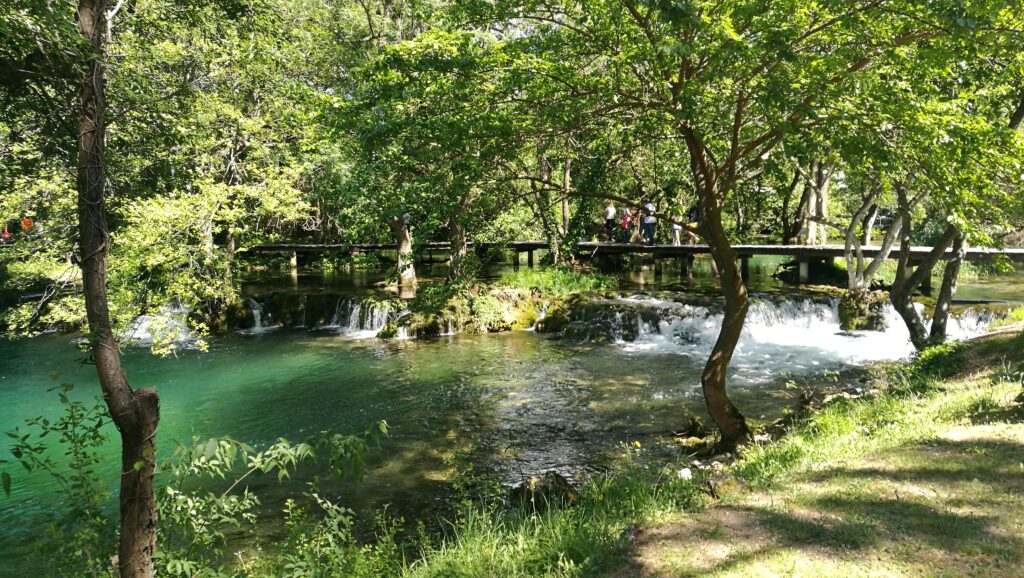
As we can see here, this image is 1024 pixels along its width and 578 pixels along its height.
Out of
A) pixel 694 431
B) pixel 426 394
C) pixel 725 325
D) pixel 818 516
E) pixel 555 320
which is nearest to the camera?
pixel 818 516

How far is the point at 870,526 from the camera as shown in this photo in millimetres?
3785

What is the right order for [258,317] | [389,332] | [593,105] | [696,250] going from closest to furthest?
[593,105] < [389,332] < [258,317] < [696,250]

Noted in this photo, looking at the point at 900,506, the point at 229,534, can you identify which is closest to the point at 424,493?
the point at 229,534

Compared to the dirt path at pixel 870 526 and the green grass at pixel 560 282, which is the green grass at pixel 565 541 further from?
the green grass at pixel 560 282

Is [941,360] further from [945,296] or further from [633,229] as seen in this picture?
[633,229]

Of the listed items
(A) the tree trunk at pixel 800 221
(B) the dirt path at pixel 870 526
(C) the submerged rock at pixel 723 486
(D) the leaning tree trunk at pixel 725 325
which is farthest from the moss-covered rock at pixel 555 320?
(B) the dirt path at pixel 870 526

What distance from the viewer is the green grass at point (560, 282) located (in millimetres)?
19047

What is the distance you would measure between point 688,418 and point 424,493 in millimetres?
4278

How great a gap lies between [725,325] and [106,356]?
6143 mm

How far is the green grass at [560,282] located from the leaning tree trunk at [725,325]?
11.3 meters

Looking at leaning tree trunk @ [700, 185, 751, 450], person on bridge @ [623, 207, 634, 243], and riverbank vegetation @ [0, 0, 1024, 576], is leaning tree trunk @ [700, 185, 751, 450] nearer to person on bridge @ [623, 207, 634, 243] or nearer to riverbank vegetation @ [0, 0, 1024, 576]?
riverbank vegetation @ [0, 0, 1024, 576]

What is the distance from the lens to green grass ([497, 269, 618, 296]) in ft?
62.5

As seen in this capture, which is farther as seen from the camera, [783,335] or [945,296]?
[783,335]

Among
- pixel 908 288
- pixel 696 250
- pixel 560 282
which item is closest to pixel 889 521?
pixel 908 288
